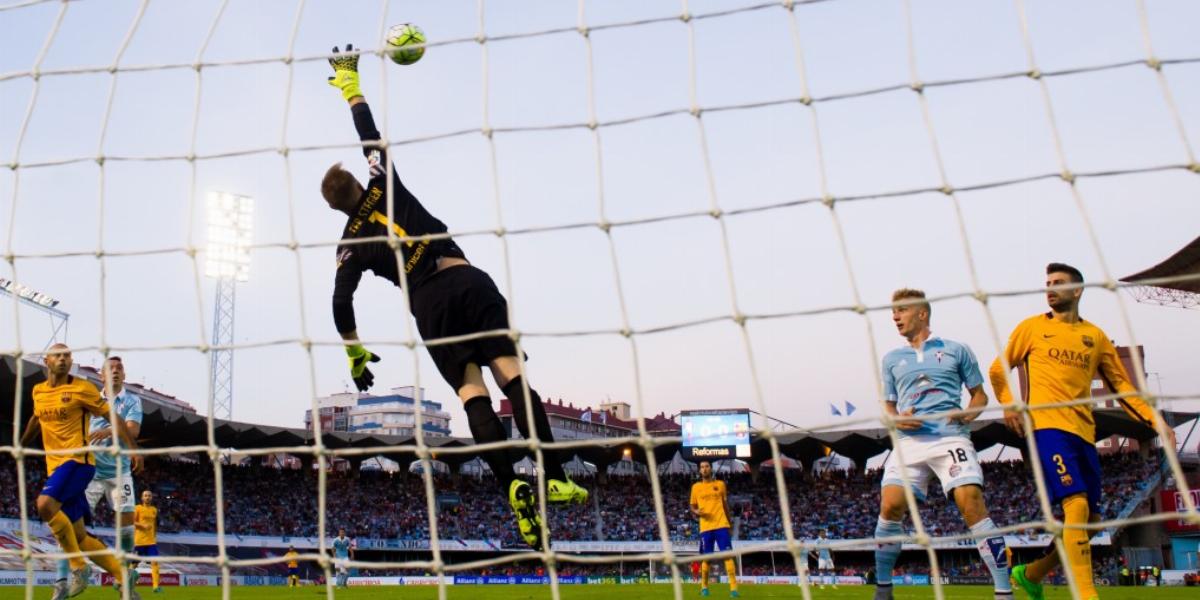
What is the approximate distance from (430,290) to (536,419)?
0.79m

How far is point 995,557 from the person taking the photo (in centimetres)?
571

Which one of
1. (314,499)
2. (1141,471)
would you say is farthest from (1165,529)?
(314,499)

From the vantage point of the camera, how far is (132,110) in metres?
5.10

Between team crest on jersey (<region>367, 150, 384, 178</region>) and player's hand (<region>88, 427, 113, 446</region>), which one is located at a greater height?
team crest on jersey (<region>367, 150, 384, 178</region>)

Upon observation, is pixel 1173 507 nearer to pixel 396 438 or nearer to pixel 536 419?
pixel 396 438

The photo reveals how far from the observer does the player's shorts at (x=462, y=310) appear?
4320 mm

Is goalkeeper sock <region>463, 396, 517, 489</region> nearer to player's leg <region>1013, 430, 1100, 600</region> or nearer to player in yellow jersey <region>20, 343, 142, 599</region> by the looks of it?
player's leg <region>1013, 430, 1100, 600</region>

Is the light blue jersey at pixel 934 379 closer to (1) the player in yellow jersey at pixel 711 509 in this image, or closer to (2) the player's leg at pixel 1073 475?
(2) the player's leg at pixel 1073 475

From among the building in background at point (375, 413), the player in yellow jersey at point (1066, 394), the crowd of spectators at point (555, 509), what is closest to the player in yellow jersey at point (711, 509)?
the player in yellow jersey at point (1066, 394)

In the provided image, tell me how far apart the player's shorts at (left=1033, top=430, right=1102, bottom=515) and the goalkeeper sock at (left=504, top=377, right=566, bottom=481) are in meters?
2.64

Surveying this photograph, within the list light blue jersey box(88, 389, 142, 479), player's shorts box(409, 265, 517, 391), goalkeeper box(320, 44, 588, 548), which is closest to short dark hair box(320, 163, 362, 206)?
goalkeeper box(320, 44, 588, 548)

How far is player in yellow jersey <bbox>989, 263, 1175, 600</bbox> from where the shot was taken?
197 inches

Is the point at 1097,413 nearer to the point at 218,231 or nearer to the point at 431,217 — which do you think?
the point at 218,231

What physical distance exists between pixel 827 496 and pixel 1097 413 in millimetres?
11210
